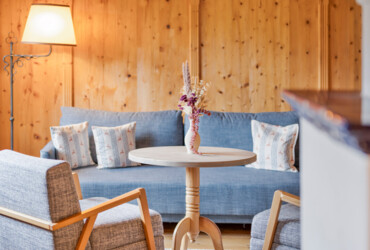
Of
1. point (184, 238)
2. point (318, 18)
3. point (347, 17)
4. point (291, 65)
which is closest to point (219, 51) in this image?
point (291, 65)

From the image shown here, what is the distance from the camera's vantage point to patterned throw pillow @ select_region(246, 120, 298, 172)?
133 inches

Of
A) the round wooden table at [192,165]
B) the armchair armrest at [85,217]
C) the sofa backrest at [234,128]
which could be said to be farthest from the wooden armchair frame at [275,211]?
the sofa backrest at [234,128]

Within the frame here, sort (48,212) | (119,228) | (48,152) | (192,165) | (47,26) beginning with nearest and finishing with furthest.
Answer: (48,212) → (119,228) → (192,165) → (48,152) → (47,26)

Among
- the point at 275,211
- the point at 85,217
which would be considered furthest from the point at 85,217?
the point at 275,211

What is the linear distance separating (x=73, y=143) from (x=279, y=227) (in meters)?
1.90

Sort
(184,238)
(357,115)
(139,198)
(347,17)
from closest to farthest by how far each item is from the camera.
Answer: (357,115), (139,198), (184,238), (347,17)

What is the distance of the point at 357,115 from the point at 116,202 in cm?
164

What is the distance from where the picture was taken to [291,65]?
4137mm

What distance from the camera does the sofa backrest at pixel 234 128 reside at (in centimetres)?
372

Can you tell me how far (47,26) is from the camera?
367cm

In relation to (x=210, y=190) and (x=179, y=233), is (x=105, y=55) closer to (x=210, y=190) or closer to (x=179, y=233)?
(x=210, y=190)

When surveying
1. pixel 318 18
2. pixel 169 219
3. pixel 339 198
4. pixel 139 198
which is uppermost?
pixel 318 18

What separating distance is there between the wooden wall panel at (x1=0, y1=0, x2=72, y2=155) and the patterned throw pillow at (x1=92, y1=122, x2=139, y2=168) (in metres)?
0.81

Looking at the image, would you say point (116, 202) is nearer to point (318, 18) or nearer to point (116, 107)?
point (116, 107)
